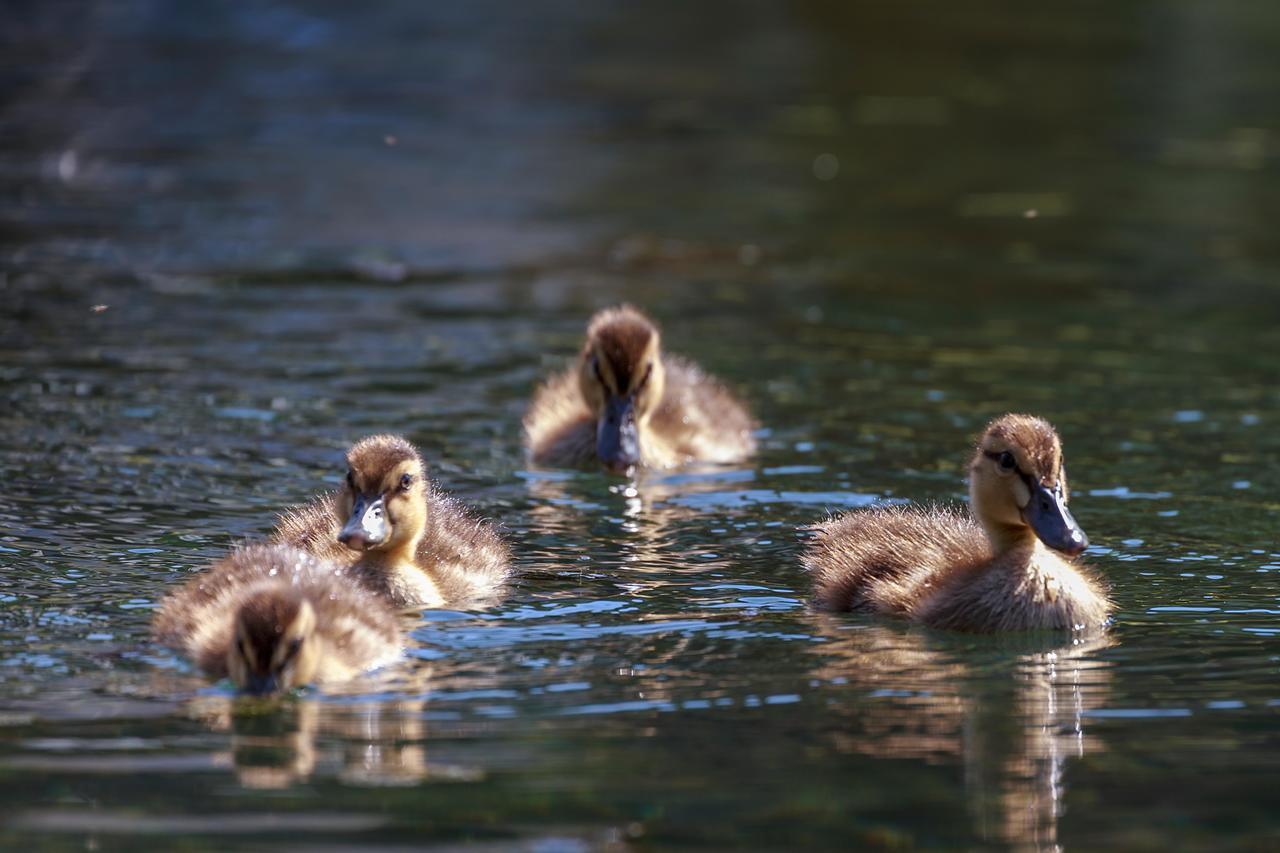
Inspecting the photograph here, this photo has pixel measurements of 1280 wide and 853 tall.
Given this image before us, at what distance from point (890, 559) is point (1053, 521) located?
645mm

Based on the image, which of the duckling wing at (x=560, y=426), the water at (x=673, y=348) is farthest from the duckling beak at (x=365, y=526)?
the duckling wing at (x=560, y=426)

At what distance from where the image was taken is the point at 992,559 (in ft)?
23.7

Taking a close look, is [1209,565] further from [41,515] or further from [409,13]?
[409,13]

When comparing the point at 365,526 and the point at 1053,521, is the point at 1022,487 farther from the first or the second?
the point at 365,526

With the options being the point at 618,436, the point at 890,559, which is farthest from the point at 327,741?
the point at 618,436

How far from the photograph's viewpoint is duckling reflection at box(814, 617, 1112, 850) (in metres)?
5.43

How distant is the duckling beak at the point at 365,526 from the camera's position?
7.03 metres

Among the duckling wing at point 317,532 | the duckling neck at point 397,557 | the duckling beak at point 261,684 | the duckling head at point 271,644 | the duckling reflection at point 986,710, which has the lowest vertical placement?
the duckling reflection at point 986,710

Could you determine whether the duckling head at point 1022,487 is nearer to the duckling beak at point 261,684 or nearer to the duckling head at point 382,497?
the duckling head at point 382,497

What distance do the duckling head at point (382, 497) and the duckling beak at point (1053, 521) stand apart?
206 centimetres

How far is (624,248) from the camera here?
50.7 ft

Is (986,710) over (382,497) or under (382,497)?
under

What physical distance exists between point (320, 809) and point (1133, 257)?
11.0 meters

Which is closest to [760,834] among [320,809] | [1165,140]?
[320,809]
